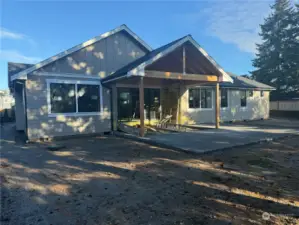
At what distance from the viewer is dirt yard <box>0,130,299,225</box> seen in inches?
113

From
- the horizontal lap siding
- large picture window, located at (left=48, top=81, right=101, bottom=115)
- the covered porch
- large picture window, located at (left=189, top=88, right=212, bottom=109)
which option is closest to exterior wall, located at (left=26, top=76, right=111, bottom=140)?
large picture window, located at (left=48, top=81, right=101, bottom=115)

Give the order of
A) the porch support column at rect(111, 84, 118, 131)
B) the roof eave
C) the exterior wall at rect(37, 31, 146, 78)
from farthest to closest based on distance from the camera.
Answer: the porch support column at rect(111, 84, 118, 131) < the exterior wall at rect(37, 31, 146, 78) < the roof eave

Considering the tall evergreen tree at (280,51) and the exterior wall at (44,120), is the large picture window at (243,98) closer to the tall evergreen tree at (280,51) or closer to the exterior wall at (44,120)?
the exterior wall at (44,120)

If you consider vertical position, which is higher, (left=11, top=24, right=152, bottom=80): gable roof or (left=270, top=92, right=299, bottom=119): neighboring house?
(left=11, top=24, right=152, bottom=80): gable roof

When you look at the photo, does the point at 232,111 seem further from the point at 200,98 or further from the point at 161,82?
→ the point at 161,82

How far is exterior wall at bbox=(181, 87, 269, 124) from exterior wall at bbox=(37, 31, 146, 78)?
4573 millimetres

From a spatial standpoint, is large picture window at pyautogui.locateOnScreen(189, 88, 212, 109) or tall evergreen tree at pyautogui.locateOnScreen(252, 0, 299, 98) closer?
large picture window at pyautogui.locateOnScreen(189, 88, 212, 109)

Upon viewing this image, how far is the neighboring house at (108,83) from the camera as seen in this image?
920 cm

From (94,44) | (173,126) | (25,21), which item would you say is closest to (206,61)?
(173,126)

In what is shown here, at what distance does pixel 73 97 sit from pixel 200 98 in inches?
355

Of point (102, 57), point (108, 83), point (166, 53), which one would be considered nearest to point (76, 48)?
point (102, 57)

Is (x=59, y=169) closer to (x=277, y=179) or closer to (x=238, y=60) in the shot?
(x=277, y=179)

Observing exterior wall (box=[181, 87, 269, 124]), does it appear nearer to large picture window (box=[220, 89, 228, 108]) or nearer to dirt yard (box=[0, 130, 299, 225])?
large picture window (box=[220, 89, 228, 108])

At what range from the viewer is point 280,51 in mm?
30016
